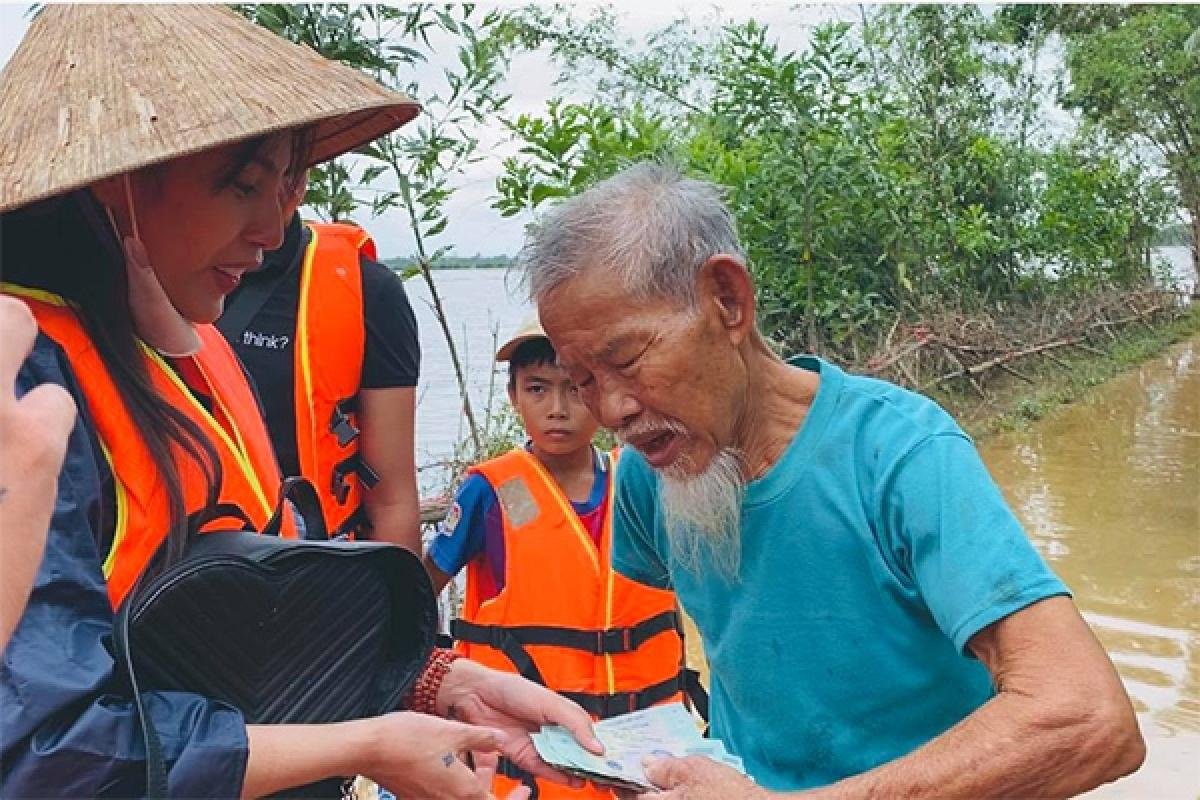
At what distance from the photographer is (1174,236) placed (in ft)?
88.6

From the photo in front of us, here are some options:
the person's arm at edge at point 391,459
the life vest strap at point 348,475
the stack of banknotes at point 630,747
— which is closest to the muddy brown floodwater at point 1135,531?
the stack of banknotes at point 630,747

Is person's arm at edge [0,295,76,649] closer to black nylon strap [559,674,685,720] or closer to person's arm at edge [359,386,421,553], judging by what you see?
person's arm at edge [359,386,421,553]

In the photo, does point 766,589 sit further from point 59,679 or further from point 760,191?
point 760,191

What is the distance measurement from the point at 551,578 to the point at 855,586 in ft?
4.88

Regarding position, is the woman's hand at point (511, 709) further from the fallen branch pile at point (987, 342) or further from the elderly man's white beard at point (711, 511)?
the fallen branch pile at point (987, 342)

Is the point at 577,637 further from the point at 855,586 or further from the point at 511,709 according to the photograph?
the point at 855,586

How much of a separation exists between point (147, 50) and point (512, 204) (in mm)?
4583

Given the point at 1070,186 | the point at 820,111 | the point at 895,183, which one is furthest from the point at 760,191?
the point at 1070,186

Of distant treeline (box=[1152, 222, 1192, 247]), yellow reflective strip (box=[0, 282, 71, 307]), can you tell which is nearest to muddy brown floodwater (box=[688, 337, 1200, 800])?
→ yellow reflective strip (box=[0, 282, 71, 307])

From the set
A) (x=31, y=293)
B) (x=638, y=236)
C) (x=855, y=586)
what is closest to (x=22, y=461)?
(x=31, y=293)

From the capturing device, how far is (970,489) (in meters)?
1.79

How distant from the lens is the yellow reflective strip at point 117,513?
1538mm

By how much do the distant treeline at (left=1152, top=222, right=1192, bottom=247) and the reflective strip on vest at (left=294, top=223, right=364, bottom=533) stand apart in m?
22.9

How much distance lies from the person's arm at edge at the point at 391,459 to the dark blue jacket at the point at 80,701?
1355 mm
